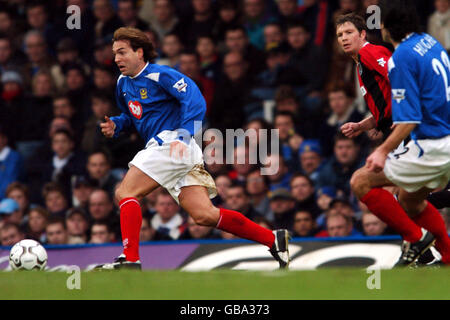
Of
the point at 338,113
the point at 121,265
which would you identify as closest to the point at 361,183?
the point at 121,265

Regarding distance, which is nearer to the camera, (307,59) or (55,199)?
(55,199)

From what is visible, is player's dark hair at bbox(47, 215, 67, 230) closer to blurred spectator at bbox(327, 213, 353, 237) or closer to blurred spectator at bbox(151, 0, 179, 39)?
blurred spectator at bbox(327, 213, 353, 237)

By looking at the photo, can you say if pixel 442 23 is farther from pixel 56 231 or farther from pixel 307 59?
pixel 56 231

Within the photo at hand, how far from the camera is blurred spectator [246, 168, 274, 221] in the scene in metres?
10.4

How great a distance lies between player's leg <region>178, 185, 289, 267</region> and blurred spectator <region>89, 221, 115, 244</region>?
11.2ft

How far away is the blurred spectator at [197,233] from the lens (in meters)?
10.1

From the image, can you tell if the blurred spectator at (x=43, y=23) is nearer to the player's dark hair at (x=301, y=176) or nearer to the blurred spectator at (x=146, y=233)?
the blurred spectator at (x=146, y=233)

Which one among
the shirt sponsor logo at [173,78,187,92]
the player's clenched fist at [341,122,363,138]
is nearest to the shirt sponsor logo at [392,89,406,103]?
the player's clenched fist at [341,122,363,138]

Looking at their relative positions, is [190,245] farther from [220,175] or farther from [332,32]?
[332,32]

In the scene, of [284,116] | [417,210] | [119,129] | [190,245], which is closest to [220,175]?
[284,116]

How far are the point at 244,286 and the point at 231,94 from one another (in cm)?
695

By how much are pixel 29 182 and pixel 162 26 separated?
298cm

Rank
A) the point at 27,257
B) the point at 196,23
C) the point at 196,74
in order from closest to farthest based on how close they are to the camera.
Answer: the point at 27,257
the point at 196,74
the point at 196,23

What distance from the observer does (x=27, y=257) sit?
767cm
